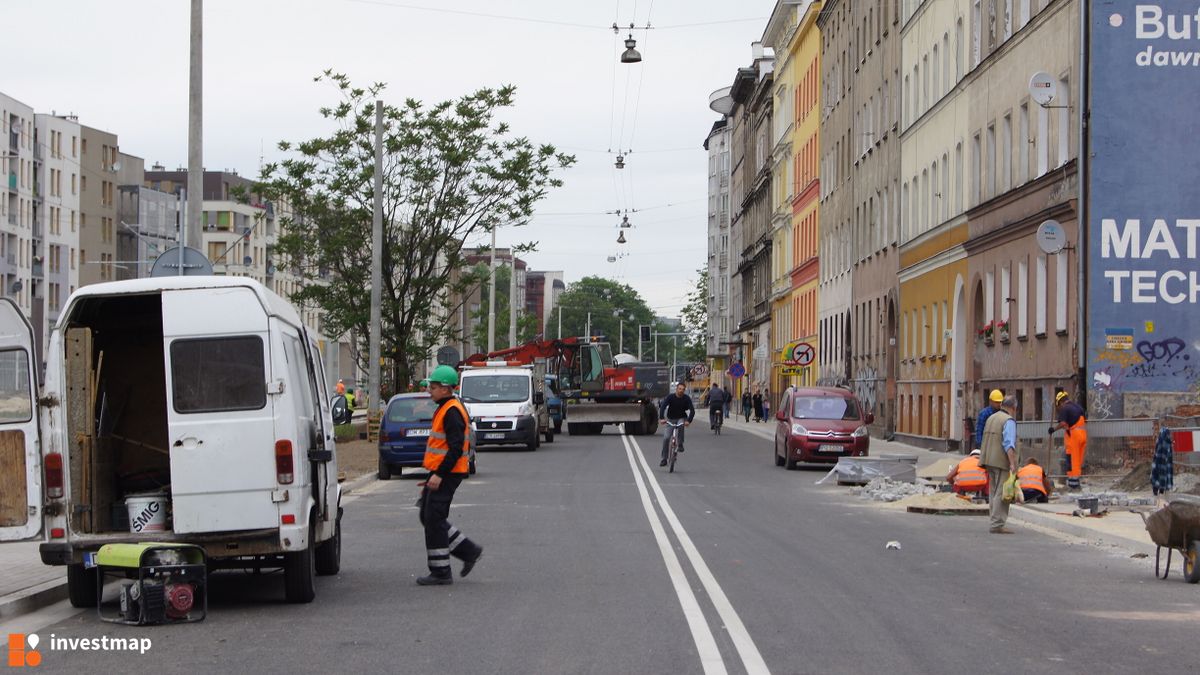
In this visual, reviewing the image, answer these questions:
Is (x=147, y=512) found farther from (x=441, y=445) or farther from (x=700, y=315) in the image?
(x=700, y=315)

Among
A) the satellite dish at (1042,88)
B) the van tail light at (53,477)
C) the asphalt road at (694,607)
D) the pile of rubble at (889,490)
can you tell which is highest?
the satellite dish at (1042,88)

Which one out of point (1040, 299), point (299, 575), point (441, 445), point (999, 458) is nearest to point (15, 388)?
point (299, 575)

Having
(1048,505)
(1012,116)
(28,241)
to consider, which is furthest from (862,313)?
(28,241)

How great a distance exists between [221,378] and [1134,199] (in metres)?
24.8

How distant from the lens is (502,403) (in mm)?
44906

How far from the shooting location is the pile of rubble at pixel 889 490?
27.8 meters

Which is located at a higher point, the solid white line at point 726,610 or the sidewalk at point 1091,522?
the solid white line at point 726,610

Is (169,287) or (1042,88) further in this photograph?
(1042,88)

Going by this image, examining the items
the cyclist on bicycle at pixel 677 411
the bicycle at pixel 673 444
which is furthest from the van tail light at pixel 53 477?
the cyclist on bicycle at pixel 677 411

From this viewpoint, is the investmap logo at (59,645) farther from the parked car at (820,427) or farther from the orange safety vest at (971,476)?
the parked car at (820,427)

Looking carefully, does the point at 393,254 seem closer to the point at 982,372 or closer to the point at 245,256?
the point at 982,372

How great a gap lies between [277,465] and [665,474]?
2208cm

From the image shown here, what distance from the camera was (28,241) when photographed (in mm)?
116938

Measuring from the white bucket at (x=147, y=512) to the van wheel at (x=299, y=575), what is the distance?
96 centimetres
